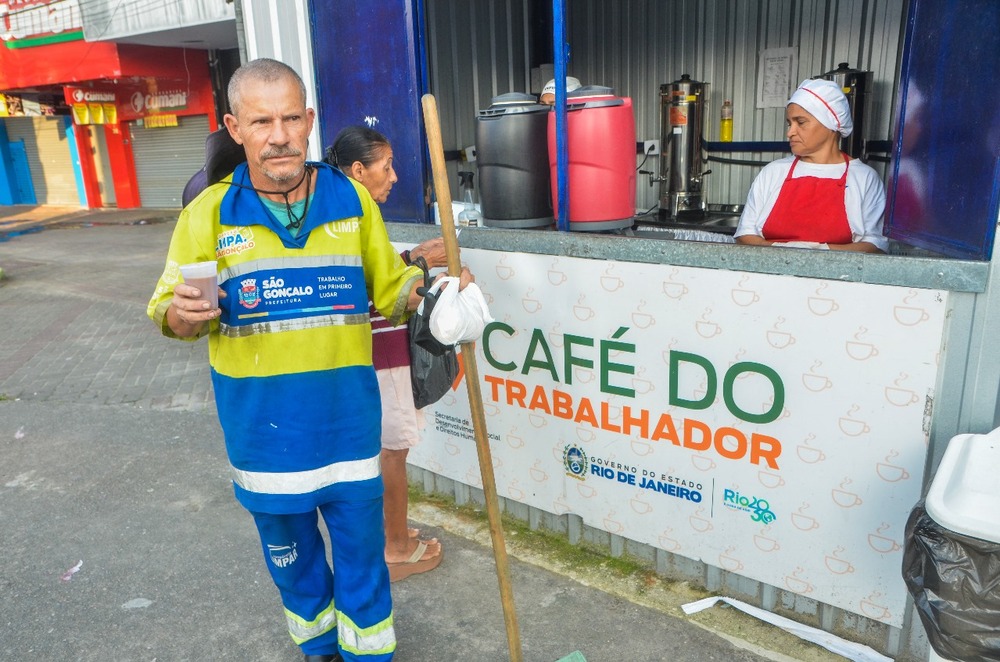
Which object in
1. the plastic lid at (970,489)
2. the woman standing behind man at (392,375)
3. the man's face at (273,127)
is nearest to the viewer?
the plastic lid at (970,489)

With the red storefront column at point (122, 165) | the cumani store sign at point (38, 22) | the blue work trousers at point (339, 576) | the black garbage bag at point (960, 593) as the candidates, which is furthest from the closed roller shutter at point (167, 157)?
the black garbage bag at point (960, 593)

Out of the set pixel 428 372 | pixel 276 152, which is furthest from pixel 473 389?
pixel 276 152

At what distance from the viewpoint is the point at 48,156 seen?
23797mm

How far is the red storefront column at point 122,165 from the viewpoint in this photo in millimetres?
20875

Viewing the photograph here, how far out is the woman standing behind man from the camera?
2.98 m

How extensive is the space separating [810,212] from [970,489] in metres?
1.78

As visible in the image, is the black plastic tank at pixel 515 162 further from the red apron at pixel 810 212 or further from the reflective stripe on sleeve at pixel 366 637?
the reflective stripe on sleeve at pixel 366 637

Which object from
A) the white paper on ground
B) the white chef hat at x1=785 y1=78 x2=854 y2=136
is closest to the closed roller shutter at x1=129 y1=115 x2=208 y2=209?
the white chef hat at x1=785 y1=78 x2=854 y2=136

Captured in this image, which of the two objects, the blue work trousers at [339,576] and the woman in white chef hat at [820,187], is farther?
the woman in white chef hat at [820,187]

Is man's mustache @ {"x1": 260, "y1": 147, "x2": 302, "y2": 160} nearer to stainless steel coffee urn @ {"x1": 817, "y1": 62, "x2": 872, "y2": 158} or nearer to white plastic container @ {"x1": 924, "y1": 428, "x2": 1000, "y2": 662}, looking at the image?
white plastic container @ {"x1": 924, "y1": 428, "x2": 1000, "y2": 662}

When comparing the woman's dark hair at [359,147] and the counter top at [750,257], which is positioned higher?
the woman's dark hair at [359,147]

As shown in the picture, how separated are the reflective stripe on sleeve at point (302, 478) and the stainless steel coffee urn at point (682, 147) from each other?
3310mm

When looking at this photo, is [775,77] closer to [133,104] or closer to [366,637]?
[366,637]

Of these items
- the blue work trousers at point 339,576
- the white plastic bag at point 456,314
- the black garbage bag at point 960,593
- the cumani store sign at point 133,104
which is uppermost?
the cumani store sign at point 133,104
